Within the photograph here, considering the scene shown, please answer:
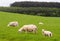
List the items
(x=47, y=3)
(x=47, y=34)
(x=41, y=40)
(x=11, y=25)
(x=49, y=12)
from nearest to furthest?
1. (x=41, y=40)
2. (x=47, y=34)
3. (x=11, y=25)
4. (x=49, y=12)
5. (x=47, y=3)

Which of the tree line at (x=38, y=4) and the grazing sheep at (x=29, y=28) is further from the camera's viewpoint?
the tree line at (x=38, y=4)

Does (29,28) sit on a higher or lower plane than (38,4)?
higher

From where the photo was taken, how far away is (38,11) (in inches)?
2687

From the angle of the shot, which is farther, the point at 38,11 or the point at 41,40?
the point at 38,11

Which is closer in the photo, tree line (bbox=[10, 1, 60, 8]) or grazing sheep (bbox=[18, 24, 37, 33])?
grazing sheep (bbox=[18, 24, 37, 33])

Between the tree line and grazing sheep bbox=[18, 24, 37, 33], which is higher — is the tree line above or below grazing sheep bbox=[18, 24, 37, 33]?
below

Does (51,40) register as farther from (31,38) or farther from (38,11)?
(38,11)

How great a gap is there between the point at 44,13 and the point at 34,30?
1899 inches

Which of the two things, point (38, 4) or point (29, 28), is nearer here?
point (29, 28)

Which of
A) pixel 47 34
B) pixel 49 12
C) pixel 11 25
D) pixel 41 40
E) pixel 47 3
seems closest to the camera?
pixel 41 40

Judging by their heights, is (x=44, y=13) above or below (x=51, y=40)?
below

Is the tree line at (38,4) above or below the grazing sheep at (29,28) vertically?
below

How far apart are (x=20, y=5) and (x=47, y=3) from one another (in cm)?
922

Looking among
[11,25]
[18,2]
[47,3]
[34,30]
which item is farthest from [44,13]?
[34,30]
